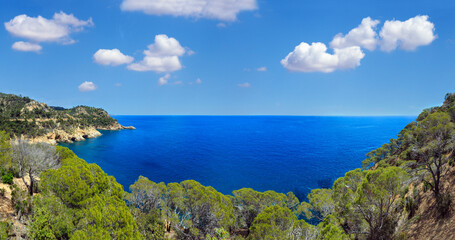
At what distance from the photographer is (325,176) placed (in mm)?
66875

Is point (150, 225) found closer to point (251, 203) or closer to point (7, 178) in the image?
point (251, 203)

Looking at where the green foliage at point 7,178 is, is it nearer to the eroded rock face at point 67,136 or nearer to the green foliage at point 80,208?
the green foliage at point 80,208

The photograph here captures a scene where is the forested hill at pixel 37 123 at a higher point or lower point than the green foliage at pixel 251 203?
higher

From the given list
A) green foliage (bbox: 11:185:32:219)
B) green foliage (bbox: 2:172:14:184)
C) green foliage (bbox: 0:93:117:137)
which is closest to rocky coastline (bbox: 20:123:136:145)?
green foliage (bbox: 0:93:117:137)

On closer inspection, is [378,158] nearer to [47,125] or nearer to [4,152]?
[4,152]

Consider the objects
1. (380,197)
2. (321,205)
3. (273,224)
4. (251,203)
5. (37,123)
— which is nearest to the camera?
(380,197)

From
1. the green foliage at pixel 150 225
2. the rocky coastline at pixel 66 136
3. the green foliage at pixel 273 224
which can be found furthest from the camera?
the rocky coastline at pixel 66 136

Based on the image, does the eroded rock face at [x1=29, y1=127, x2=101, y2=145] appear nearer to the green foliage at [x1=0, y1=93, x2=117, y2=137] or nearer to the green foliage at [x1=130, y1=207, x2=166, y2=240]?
the green foliage at [x1=0, y1=93, x2=117, y2=137]

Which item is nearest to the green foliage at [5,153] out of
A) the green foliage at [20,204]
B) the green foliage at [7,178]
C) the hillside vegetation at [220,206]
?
the hillside vegetation at [220,206]

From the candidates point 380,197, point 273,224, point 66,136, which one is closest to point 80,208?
point 273,224

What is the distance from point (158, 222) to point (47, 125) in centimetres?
11715

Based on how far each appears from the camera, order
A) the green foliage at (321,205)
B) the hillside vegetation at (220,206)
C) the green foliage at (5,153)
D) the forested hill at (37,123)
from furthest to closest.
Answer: the forested hill at (37,123), the green foliage at (321,205), the green foliage at (5,153), the hillside vegetation at (220,206)

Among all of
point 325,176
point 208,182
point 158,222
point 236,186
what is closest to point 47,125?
point 208,182

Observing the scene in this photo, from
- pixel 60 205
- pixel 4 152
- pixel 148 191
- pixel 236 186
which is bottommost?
pixel 236 186
